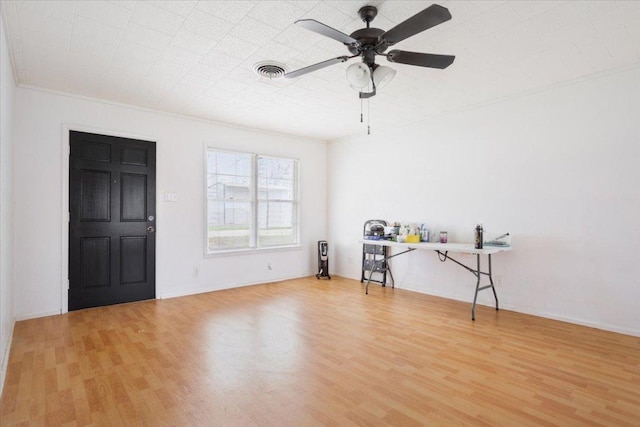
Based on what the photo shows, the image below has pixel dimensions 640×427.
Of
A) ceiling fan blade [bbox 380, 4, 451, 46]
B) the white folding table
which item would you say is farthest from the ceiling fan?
the white folding table

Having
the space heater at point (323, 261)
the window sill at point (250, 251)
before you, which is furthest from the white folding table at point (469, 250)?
the window sill at point (250, 251)

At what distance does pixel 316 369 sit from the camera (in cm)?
261

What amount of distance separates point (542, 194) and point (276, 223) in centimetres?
401

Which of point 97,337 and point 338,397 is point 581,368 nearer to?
point 338,397

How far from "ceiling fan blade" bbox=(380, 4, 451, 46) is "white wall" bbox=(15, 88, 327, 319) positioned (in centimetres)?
359

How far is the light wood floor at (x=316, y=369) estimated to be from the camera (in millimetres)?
2033

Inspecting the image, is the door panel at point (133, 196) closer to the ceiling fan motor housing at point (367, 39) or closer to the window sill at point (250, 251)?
the window sill at point (250, 251)

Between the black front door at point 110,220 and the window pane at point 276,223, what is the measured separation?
175 centimetres

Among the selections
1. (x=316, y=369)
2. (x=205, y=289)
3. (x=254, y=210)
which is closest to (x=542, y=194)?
(x=316, y=369)

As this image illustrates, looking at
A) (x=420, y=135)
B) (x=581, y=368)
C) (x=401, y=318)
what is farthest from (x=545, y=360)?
(x=420, y=135)

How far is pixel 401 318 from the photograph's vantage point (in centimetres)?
388

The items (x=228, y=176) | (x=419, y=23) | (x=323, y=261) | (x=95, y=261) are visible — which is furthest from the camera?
(x=323, y=261)

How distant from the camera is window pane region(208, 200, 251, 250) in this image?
5316 millimetres

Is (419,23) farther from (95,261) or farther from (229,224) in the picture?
(95,261)
